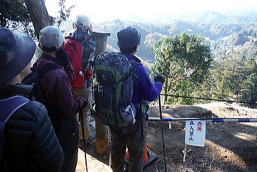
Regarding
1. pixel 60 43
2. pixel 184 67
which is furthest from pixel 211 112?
pixel 184 67

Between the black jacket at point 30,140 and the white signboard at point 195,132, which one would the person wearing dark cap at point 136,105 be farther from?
the black jacket at point 30,140

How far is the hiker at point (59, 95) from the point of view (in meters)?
2.21

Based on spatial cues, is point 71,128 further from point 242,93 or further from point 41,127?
point 242,93

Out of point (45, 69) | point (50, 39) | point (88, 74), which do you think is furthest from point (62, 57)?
point (88, 74)

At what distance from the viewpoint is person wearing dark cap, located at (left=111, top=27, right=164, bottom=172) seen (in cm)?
261

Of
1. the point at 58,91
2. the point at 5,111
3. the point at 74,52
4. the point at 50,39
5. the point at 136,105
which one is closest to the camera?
the point at 5,111

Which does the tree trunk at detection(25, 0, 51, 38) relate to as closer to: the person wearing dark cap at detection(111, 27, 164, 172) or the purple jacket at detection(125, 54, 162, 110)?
the person wearing dark cap at detection(111, 27, 164, 172)

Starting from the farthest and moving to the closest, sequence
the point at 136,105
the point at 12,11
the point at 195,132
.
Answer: the point at 12,11 → the point at 195,132 → the point at 136,105

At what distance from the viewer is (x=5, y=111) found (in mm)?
1277

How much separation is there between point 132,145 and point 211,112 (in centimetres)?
454

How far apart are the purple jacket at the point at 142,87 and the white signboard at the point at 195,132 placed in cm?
146

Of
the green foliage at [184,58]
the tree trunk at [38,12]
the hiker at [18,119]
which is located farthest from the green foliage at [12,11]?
the green foliage at [184,58]

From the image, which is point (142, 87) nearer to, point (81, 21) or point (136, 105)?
point (136, 105)

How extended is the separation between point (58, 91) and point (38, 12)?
2.76 metres
